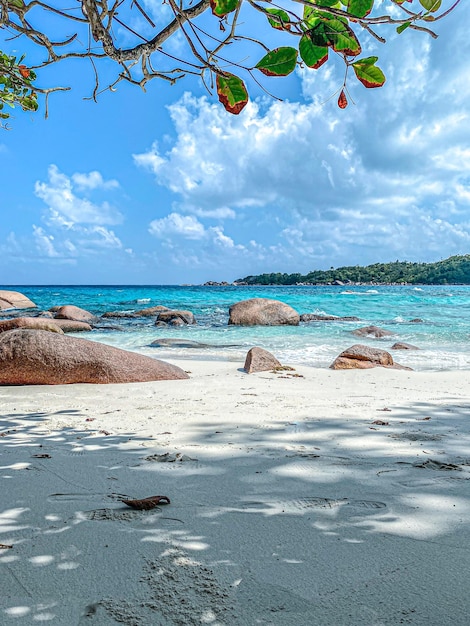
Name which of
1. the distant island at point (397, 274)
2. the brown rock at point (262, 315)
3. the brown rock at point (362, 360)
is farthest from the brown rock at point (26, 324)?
the distant island at point (397, 274)

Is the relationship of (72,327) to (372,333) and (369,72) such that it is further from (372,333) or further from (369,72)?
(369,72)

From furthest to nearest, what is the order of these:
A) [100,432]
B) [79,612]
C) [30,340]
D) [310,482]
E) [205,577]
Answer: [30,340], [100,432], [310,482], [205,577], [79,612]

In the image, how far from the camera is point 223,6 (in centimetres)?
156

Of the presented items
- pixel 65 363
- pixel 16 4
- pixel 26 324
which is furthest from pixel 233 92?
pixel 26 324

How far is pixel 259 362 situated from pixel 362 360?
1862mm

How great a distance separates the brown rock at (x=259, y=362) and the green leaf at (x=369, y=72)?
5413mm

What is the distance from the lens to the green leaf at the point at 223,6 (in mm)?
1544

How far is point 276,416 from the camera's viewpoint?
3.75 meters

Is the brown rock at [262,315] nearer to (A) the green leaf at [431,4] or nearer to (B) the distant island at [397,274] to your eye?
(A) the green leaf at [431,4]

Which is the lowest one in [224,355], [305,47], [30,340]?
[224,355]

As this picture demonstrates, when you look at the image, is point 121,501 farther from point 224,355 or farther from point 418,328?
point 418,328

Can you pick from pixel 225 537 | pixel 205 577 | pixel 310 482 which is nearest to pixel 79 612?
pixel 205 577

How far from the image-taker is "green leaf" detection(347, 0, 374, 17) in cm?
145

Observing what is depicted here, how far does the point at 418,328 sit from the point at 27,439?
48.0 feet
